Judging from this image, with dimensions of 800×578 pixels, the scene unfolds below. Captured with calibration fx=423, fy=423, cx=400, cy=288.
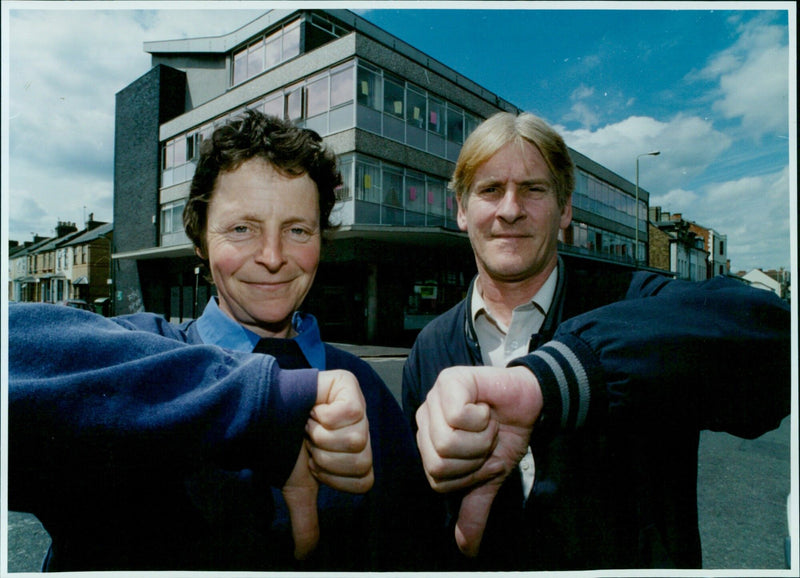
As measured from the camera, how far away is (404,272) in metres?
1.33

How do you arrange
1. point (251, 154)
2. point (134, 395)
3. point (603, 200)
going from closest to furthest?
point (134, 395) < point (251, 154) < point (603, 200)

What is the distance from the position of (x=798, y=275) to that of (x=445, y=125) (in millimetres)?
923

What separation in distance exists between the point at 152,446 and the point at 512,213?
0.80 metres

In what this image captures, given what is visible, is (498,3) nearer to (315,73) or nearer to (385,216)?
(315,73)

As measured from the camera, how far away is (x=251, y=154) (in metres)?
0.85

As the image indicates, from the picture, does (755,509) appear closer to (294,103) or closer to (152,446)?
(152,446)

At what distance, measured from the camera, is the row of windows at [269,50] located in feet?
3.41

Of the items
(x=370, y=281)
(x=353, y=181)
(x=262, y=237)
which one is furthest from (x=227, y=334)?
(x=353, y=181)

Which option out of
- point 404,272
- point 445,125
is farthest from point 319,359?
point 445,125

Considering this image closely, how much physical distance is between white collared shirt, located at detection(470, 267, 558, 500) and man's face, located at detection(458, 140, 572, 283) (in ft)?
0.19

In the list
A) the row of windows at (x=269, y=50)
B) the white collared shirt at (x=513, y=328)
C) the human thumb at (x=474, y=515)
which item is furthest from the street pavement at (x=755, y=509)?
the row of windows at (x=269, y=50)

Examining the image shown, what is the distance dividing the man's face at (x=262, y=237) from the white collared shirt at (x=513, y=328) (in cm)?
43

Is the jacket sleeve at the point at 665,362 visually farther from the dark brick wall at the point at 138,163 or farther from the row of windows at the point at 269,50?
the dark brick wall at the point at 138,163

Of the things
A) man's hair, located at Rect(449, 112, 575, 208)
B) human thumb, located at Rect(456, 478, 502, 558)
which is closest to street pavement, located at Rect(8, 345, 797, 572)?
human thumb, located at Rect(456, 478, 502, 558)
